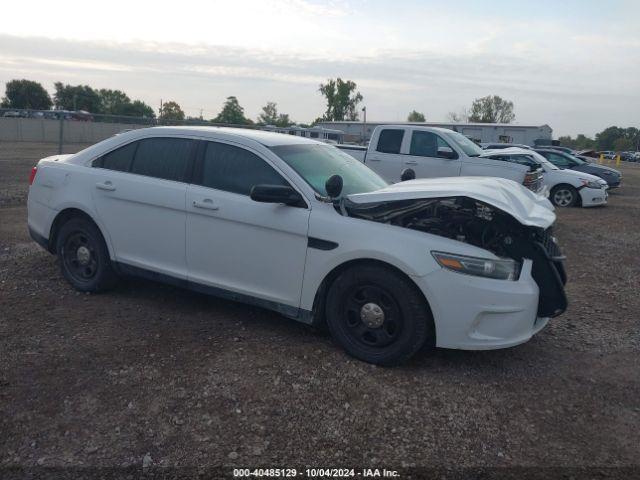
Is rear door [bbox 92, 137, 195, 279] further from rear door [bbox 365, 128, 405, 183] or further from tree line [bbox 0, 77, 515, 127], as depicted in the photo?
tree line [bbox 0, 77, 515, 127]

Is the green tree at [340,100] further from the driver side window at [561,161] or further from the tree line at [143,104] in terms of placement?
the driver side window at [561,161]

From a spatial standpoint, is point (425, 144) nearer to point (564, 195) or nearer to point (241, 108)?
point (564, 195)

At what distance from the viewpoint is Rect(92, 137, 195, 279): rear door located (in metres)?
4.74

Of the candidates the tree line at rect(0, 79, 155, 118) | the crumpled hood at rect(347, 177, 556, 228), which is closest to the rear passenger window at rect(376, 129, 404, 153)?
the crumpled hood at rect(347, 177, 556, 228)

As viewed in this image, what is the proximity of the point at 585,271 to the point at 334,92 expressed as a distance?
86123 millimetres

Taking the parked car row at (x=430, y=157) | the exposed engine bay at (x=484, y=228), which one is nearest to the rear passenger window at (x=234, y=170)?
the exposed engine bay at (x=484, y=228)

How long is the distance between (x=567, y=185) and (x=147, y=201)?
12617 millimetres

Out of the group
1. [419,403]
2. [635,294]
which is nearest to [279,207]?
[419,403]

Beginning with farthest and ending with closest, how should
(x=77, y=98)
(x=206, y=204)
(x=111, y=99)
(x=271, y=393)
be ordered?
(x=111, y=99) → (x=77, y=98) → (x=206, y=204) → (x=271, y=393)

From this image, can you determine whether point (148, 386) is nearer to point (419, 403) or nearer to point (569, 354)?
point (419, 403)

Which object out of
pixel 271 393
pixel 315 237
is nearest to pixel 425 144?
pixel 315 237

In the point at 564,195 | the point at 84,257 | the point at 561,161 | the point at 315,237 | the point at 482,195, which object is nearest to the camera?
the point at 482,195

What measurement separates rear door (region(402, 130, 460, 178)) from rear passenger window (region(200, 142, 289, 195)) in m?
7.43

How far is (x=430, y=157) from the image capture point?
11.6 meters
